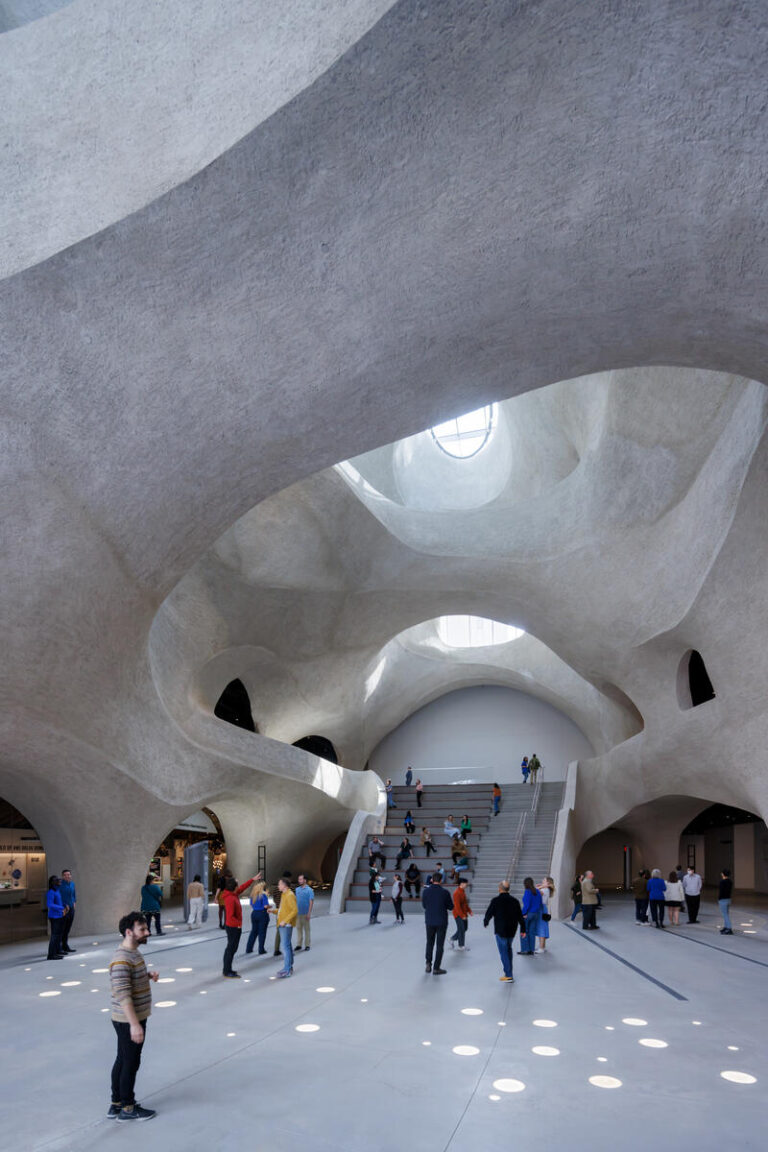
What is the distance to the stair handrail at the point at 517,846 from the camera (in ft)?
64.7

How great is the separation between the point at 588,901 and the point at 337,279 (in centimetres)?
1243

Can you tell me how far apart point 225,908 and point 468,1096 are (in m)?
5.41

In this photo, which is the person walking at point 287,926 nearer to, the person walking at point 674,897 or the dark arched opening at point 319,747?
the person walking at point 674,897

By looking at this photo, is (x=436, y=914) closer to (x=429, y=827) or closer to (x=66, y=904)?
(x=66, y=904)

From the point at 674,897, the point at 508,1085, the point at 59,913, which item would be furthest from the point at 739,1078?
the point at 674,897

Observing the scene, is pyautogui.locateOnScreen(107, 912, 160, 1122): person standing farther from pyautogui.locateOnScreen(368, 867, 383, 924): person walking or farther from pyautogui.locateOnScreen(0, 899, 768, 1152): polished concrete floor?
pyautogui.locateOnScreen(368, 867, 383, 924): person walking

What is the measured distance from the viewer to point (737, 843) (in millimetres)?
28000

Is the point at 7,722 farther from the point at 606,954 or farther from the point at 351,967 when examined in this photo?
the point at 606,954

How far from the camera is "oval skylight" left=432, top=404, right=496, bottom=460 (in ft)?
105

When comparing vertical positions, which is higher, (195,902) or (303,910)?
(303,910)

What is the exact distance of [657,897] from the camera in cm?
1566

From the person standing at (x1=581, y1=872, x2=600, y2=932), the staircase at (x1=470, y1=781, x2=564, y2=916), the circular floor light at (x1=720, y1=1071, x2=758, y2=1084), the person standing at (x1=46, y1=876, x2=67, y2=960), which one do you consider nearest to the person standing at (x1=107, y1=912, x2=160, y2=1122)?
the circular floor light at (x1=720, y1=1071, x2=758, y2=1084)

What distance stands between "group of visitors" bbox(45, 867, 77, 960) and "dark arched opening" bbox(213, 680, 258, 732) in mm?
16724

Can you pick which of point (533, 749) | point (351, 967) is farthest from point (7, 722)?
point (533, 749)
